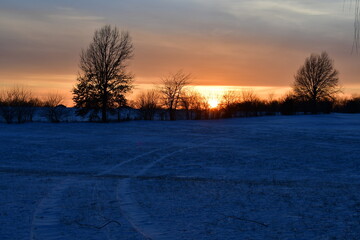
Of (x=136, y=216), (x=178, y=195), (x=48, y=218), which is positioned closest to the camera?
(x=48, y=218)

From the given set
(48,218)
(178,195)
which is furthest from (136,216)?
(178,195)

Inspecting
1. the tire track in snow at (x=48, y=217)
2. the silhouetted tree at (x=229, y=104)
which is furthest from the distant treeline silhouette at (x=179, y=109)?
the tire track in snow at (x=48, y=217)

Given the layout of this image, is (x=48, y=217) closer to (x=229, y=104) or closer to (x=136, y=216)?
(x=136, y=216)

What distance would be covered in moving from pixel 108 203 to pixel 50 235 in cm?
215

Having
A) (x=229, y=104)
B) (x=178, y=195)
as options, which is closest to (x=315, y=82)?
(x=229, y=104)

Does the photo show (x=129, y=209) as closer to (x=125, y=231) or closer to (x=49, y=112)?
(x=125, y=231)

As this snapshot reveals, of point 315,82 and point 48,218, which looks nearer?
point 48,218

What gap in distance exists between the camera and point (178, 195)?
29.5ft

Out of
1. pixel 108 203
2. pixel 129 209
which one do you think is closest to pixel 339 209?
pixel 129 209

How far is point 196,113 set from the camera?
5750cm

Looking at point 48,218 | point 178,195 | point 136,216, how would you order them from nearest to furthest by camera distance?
point 48,218 < point 136,216 < point 178,195

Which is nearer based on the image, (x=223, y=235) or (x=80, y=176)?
(x=223, y=235)

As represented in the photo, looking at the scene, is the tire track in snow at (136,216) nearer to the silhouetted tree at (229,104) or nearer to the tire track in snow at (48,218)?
the tire track in snow at (48,218)

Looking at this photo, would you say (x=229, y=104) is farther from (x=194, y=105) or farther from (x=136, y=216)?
(x=136, y=216)
